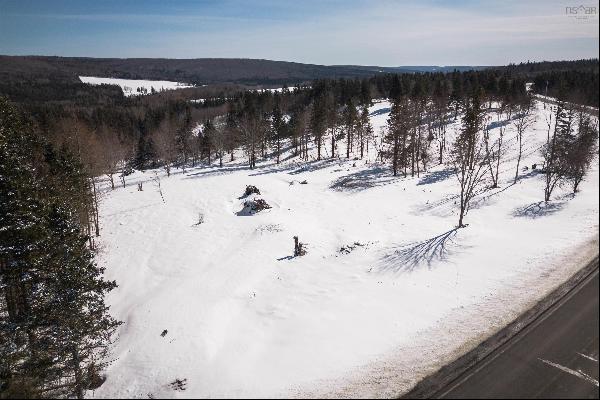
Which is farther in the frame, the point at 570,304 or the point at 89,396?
the point at 570,304

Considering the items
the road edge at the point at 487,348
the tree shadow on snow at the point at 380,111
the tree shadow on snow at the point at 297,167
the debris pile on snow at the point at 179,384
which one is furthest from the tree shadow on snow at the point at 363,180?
the tree shadow on snow at the point at 380,111

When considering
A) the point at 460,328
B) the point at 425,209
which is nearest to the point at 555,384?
the point at 460,328

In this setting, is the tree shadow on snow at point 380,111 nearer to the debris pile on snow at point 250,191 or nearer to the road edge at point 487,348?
the debris pile on snow at point 250,191

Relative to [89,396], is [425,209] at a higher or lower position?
higher

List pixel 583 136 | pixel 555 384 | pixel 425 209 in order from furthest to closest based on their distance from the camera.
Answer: pixel 425 209, pixel 583 136, pixel 555 384

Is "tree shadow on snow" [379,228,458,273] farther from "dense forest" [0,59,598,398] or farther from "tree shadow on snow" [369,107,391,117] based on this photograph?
"tree shadow on snow" [369,107,391,117]

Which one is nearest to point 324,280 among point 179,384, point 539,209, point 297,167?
point 179,384

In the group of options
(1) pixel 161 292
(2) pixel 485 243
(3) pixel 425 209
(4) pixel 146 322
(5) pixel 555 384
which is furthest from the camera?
(3) pixel 425 209

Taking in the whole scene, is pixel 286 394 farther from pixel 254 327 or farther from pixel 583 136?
pixel 583 136
